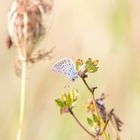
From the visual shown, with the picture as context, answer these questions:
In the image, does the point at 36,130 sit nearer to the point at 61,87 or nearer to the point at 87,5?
the point at 61,87

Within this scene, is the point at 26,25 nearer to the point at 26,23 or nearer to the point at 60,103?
the point at 26,23

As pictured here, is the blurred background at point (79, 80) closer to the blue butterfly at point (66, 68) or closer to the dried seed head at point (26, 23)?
the dried seed head at point (26, 23)

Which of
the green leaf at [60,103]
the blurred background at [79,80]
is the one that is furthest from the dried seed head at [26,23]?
the green leaf at [60,103]

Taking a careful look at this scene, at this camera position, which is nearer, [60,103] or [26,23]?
[60,103]

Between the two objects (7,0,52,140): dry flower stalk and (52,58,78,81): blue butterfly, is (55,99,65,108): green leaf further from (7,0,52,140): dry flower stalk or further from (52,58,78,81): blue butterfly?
(7,0,52,140): dry flower stalk

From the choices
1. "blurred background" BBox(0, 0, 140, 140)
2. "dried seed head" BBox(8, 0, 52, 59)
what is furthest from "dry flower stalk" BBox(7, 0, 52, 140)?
"blurred background" BBox(0, 0, 140, 140)

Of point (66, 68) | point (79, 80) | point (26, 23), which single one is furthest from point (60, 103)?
point (79, 80)
